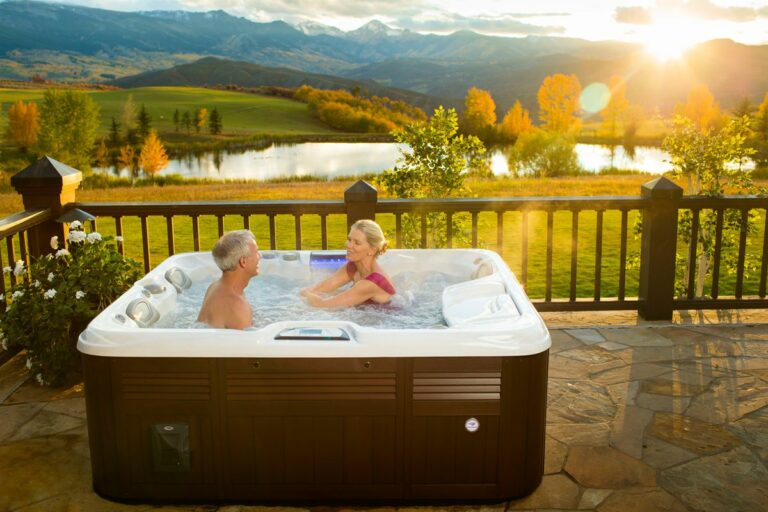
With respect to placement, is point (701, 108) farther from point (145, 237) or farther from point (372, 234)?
point (372, 234)

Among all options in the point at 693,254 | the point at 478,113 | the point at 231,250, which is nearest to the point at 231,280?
the point at 231,250

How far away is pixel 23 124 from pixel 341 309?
2021 inches

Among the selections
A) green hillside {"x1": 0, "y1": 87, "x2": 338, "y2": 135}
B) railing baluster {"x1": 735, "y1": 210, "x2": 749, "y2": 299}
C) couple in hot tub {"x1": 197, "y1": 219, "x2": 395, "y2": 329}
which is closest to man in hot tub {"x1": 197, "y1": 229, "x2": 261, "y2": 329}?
couple in hot tub {"x1": 197, "y1": 219, "x2": 395, "y2": 329}

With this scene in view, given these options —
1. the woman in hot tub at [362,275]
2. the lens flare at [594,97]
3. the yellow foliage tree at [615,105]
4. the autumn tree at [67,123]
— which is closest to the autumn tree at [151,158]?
the autumn tree at [67,123]

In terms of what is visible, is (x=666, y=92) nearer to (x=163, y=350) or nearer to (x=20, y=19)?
(x=163, y=350)

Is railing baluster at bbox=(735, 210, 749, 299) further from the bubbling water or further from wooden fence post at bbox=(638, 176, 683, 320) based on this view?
the bubbling water

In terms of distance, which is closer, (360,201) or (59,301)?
(59,301)

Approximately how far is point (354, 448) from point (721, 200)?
3.05 metres

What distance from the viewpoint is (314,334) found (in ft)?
7.38

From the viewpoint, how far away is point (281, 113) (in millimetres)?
64562

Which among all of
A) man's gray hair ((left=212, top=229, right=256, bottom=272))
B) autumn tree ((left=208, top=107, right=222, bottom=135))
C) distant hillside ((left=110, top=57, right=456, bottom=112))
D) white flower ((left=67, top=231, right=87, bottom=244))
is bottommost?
autumn tree ((left=208, top=107, right=222, bottom=135))

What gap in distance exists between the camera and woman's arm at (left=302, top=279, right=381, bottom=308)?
3457mm

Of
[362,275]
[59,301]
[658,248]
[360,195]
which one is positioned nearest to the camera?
[59,301]

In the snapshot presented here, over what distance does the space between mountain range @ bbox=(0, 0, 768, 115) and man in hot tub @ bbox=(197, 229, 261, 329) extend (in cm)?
5680
